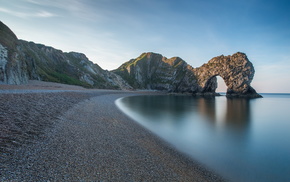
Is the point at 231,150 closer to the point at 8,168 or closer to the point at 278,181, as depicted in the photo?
the point at 278,181

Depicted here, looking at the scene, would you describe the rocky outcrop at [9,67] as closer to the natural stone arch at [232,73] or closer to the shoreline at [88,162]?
the shoreline at [88,162]

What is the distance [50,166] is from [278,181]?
10835 millimetres

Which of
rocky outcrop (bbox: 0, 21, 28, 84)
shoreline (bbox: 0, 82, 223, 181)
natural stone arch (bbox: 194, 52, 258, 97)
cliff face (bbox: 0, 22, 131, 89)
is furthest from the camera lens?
natural stone arch (bbox: 194, 52, 258, 97)

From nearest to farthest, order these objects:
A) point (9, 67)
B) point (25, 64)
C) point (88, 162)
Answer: point (88, 162)
point (9, 67)
point (25, 64)

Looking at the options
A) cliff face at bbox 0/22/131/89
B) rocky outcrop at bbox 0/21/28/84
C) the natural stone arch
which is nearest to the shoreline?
rocky outcrop at bbox 0/21/28/84

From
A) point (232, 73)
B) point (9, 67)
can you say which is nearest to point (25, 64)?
point (9, 67)

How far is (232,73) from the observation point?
98.0 meters

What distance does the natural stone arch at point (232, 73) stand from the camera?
93500mm

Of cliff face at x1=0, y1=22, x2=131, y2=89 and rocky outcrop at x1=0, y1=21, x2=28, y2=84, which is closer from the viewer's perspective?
rocky outcrop at x1=0, y1=21, x2=28, y2=84

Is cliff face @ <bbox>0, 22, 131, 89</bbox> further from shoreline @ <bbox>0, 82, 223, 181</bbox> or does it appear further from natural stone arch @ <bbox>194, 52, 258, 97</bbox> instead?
natural stone arch @ <bbox>194, 52, 258, 97</bbox>

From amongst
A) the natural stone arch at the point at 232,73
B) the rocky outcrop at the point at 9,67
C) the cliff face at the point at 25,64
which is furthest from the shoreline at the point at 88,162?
the natural stone arch at the point at 232,73

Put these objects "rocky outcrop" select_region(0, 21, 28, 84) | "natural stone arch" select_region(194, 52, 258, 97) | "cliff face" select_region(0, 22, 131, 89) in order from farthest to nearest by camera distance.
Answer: "natural stone arch" select_region(194, 52, 258, 97) → "cliff face" select_region(0, 22, 131, 89) → "rocky outcrop" select_region(0, 21, 28, 84)

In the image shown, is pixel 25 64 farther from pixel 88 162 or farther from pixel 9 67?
pixel 88 162

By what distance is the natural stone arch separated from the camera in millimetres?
93500
